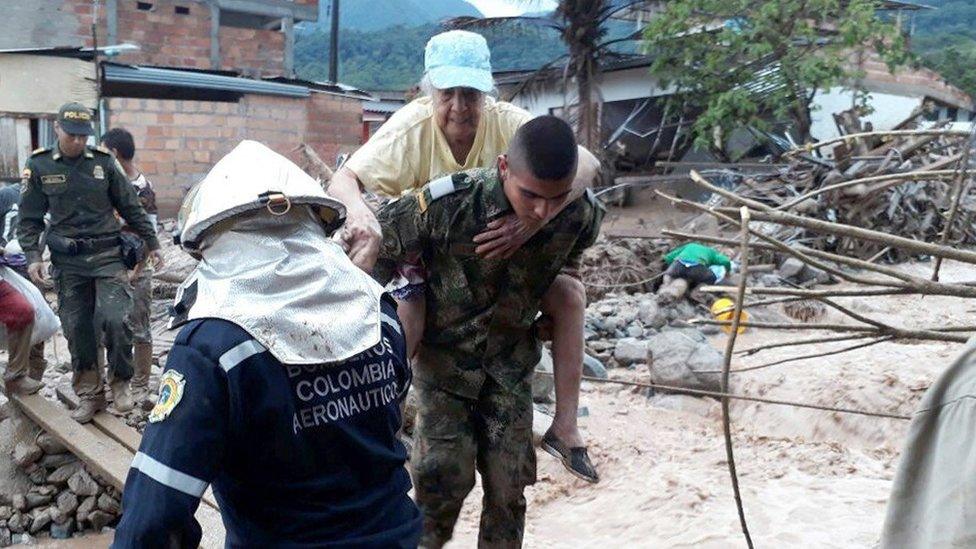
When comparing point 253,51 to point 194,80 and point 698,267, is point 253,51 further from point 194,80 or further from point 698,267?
point 698,267

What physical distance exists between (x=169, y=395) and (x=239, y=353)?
0.46 feet

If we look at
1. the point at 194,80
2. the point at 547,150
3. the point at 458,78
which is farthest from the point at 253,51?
the point at 547,150

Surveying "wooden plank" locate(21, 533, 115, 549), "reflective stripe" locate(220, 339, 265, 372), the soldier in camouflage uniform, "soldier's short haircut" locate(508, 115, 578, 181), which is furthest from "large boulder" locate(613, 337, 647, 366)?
"reflective stripe" locate(220, 339, 265, 372)

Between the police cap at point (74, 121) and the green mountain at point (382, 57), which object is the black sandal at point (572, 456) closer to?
the police cap at point (74, 121)

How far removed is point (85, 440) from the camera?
18.4 feet

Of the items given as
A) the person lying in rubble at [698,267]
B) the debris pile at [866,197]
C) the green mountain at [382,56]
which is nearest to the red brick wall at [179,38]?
the debris pile at [866,197]

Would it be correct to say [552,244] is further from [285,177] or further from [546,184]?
[285,177]

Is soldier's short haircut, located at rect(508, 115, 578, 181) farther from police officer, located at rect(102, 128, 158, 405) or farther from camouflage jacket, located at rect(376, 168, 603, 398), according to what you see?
police officer, located at rect(102, 128, 158, 405)

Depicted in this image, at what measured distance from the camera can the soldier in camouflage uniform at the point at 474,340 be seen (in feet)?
10.0

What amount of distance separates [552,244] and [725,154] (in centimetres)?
1307

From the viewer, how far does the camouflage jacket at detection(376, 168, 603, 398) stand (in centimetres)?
303

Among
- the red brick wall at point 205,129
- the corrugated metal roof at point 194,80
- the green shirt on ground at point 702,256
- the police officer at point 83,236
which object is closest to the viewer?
the police officer at point 83,236

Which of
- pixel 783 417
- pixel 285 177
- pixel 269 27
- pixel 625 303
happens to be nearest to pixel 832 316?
pixel 625 303

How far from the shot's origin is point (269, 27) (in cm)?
1961
